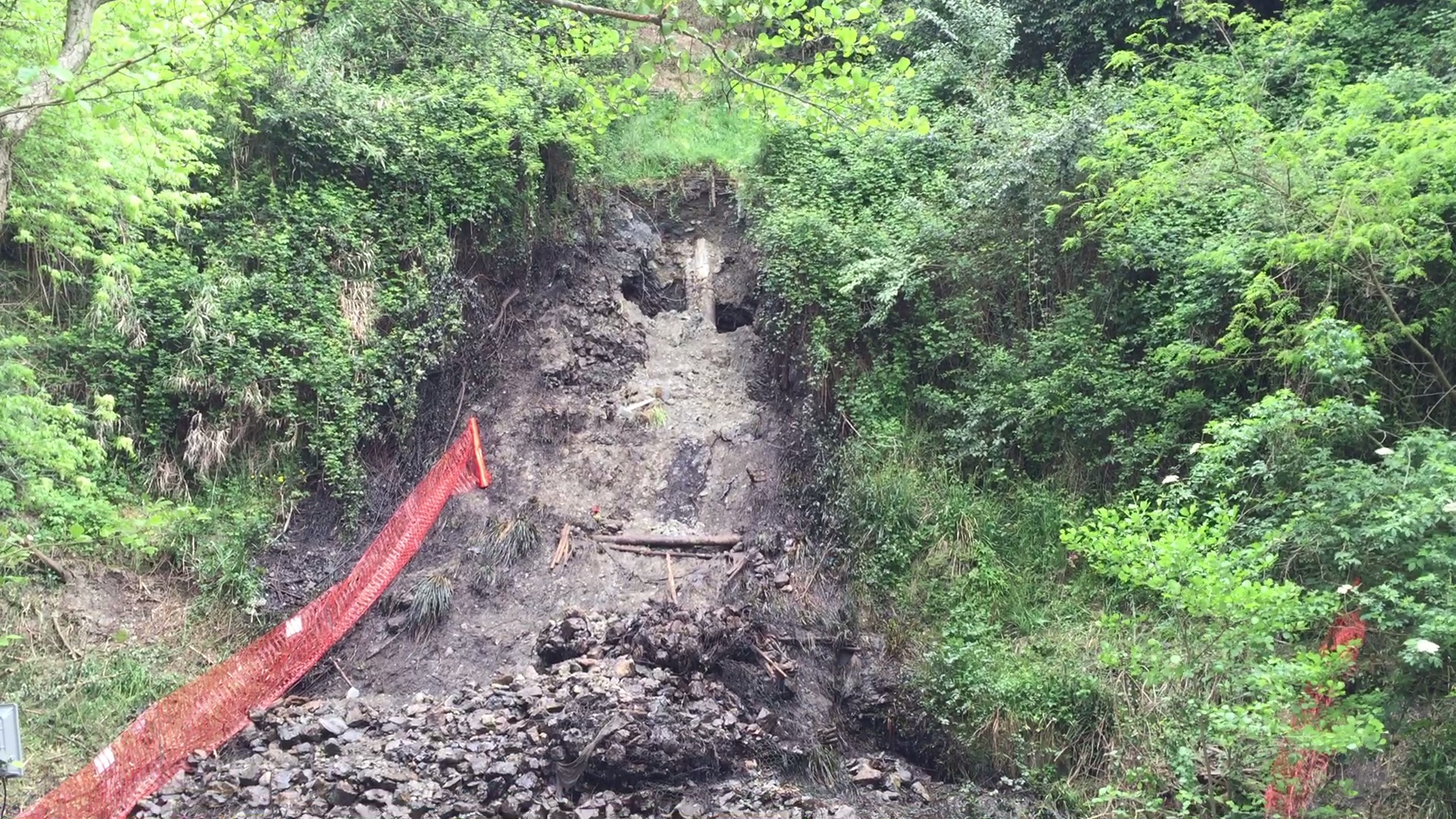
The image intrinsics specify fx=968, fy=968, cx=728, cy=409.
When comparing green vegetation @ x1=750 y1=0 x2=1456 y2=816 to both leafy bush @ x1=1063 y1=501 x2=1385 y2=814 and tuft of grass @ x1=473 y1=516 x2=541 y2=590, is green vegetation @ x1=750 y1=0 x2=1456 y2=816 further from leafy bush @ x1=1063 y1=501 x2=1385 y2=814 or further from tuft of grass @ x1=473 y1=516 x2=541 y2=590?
tuft of grass @ x1=473 y1=516 x2=541 y2=590

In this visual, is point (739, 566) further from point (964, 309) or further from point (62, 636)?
point (62, 636)

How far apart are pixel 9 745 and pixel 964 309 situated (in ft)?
25.3

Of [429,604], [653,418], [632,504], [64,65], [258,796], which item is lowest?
[258,796]

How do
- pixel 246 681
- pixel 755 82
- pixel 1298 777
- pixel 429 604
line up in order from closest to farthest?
pixel 1298 777 → pixel 755 82 → pixel 246 681 → pixel 429 604

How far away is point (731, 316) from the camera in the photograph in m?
13.2

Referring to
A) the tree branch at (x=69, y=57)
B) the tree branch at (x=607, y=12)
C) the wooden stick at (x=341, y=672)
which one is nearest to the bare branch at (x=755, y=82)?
the tree branch at (x=607, y=12)

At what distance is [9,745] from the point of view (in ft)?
15.1

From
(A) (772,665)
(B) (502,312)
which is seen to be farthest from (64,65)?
(B) (502,312)

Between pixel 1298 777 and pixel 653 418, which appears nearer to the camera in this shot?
pixel 1298 777

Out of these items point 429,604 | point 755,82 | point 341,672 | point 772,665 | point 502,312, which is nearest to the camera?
point 755,82

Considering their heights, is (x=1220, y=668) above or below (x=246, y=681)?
above

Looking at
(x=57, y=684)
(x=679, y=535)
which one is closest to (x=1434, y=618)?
(x=679, y=535)

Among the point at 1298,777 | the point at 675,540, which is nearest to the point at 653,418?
the point at 675,540

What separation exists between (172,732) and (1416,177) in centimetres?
916
